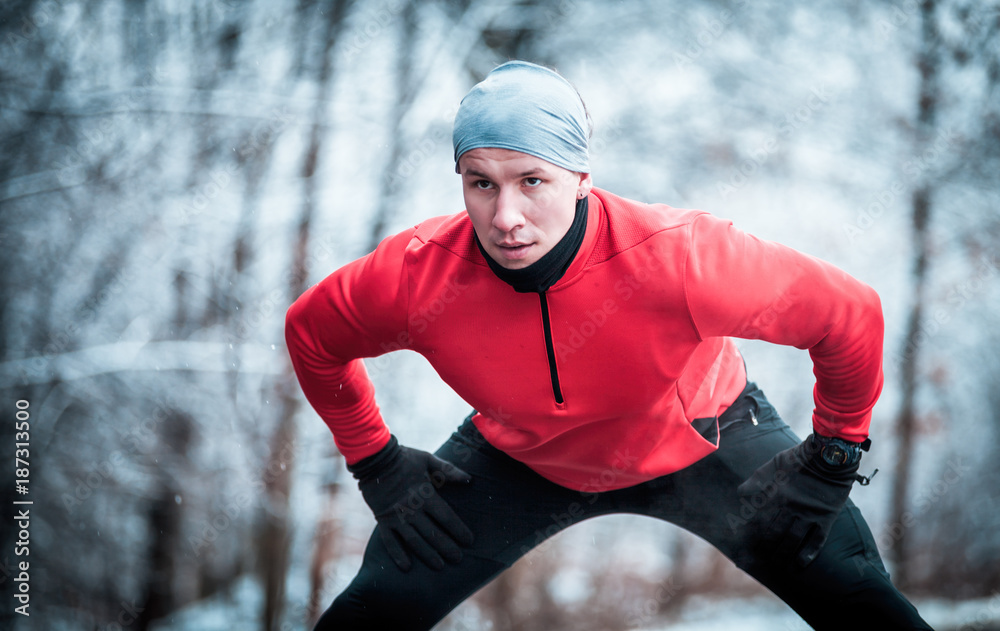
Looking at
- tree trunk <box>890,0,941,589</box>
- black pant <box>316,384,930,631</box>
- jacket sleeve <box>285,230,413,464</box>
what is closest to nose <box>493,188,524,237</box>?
jacket sleeve <box>285,230,413,464</box>

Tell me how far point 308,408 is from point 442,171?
1324 mm

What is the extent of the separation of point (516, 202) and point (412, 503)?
854 millimetres

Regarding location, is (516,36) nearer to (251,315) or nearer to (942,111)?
(251,315)

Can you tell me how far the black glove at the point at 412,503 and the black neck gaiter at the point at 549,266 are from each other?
0.61 metres

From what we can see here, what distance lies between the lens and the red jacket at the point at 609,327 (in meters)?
1.31

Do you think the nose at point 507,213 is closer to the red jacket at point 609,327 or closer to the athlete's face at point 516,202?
the athlete's face at point 516,202

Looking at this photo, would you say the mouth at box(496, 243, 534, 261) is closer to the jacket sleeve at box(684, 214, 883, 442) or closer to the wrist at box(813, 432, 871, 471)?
the jacket sleeve at box(684, 214, 883, 442)

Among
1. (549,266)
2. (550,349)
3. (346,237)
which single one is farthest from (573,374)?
(346,237)

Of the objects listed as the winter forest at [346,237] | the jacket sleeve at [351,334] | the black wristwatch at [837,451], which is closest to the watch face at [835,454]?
the black wristwatch at [837,451]

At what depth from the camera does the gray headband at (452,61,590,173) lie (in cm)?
118

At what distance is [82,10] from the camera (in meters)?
3.06

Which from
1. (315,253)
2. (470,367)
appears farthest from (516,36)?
(470,367)

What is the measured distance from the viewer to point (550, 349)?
1.36 meters

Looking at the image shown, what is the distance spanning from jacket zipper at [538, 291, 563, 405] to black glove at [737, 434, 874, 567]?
1.73ft
